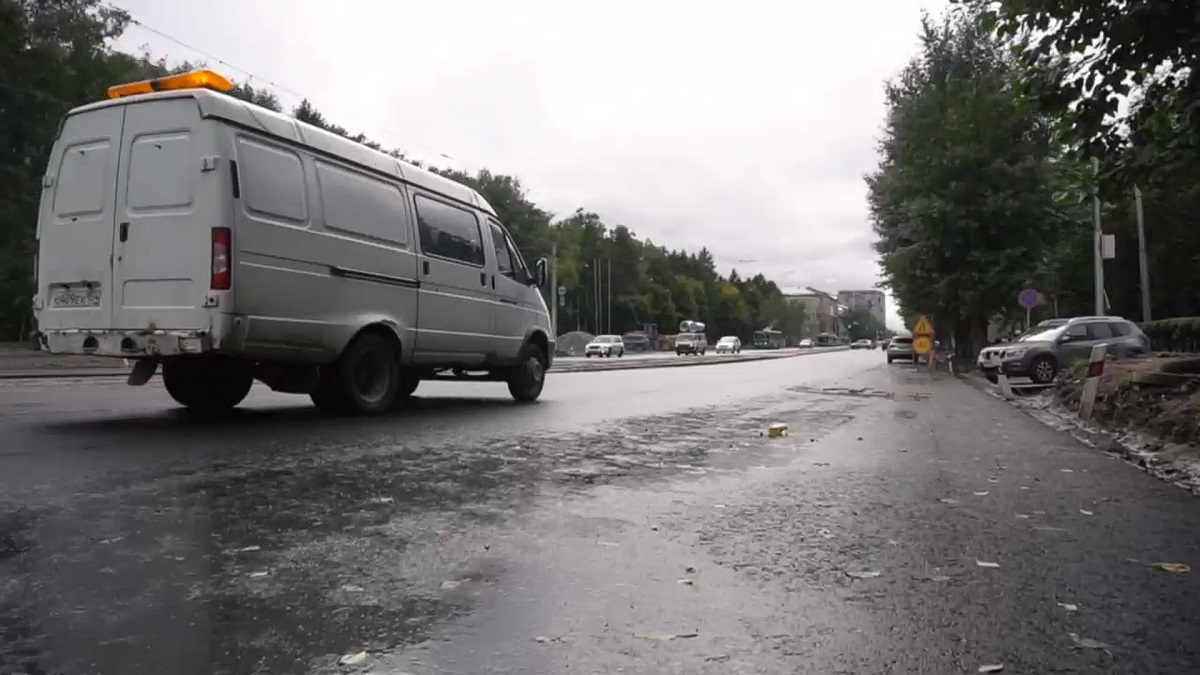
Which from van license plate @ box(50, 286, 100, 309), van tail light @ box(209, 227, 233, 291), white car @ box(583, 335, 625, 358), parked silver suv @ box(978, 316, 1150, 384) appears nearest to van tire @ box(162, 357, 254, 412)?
van license plate @ box(50, 286, 100, 309)

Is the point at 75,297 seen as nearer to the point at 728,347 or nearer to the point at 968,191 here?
the point at 968,191

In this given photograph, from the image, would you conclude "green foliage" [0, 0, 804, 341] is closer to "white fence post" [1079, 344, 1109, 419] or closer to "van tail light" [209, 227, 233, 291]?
"van tail light" [209, 227, 233, 291]

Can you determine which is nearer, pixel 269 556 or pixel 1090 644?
pixel 1090 644

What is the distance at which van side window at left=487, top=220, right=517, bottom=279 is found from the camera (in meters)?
11.3

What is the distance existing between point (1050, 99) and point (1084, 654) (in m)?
6.10

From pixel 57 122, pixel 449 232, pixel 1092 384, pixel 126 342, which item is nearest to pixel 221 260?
pixel 126 342

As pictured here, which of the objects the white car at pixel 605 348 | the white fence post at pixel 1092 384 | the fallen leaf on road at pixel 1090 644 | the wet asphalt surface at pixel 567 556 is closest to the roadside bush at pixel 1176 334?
the white fence post at pixel 1092 384

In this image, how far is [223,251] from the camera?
7.29m

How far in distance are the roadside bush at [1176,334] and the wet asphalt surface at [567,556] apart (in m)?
21.5

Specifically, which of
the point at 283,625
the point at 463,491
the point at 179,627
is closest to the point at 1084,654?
the point at 283,625

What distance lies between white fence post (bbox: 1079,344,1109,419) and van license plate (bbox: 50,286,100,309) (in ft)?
38.4

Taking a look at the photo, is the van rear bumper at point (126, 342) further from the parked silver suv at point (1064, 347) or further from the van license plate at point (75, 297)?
the parked silver suv at point (1064, 347)

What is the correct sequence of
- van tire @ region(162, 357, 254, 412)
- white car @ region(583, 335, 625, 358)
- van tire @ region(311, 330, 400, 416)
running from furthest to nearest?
white car @ region(583, 335, 625, 358)
van tire @ region(162, 357, 254, 412)
van tire @ region(311, 330, 400, 416)

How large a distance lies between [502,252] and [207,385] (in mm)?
3912
